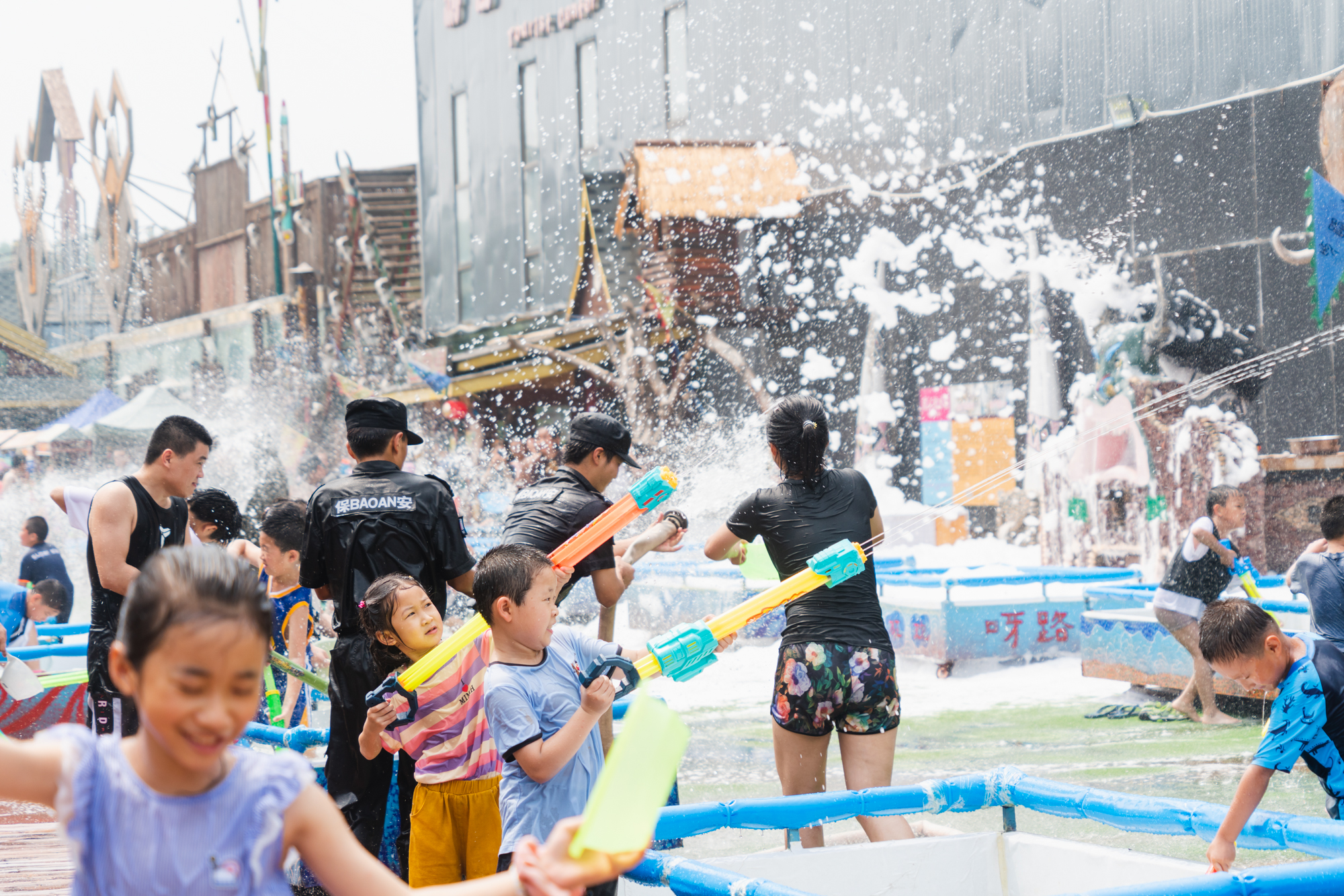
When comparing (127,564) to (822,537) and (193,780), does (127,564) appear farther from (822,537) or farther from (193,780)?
(193,780)

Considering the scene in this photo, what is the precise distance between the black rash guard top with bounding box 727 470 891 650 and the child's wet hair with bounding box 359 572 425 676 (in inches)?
43.2

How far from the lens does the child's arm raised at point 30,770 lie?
1.35 metres

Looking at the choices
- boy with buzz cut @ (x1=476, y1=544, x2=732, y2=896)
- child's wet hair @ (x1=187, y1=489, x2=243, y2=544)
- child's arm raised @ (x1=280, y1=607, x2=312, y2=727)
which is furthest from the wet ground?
child's wet hair @ (x1=187, y1=489, x2=243, y2=544)

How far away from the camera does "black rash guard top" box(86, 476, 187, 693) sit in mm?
3838

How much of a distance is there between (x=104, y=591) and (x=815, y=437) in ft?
7.56

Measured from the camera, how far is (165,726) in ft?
4.34

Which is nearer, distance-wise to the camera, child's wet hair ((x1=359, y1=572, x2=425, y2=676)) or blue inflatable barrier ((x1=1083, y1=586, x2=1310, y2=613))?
child's wet hair ((x1=359, y1=572, x2=425, y2=676))

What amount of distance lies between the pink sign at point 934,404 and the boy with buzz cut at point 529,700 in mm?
12308

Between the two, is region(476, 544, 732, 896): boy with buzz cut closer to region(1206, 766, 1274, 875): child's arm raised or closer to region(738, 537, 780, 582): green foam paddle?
region(1206, 766, 1274, 875): child's arm raised

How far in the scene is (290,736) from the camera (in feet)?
13.7

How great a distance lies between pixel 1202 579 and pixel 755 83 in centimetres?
1379

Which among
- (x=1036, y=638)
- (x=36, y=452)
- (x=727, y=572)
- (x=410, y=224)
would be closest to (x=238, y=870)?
(x=1036, y=638)

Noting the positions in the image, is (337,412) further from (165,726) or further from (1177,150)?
(165,726)

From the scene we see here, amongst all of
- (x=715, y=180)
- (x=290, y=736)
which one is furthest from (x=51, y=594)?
(x=715, y=180)
